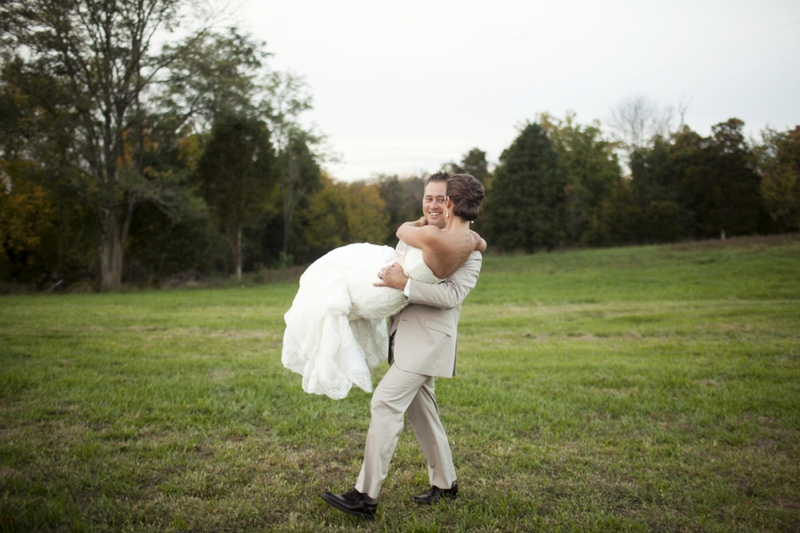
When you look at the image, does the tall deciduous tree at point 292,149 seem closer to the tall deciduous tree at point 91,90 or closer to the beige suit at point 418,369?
the tall deciduous tree at point 91,90

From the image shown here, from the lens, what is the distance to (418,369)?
3.59 m

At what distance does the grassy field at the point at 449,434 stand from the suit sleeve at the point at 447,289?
1412 millimetres

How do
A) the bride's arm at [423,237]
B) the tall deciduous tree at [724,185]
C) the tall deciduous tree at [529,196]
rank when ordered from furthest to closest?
the tall deciduous tree at [724,185] → the tall deciduous tree at [529,196] → the bride's arm at [423,237]

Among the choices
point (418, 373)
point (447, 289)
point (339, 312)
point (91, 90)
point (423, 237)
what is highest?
point (91, 90)

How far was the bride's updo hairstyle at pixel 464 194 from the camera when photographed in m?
3.52

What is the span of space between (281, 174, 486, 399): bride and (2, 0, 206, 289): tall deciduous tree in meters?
24.3

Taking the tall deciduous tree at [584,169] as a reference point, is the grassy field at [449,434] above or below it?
below

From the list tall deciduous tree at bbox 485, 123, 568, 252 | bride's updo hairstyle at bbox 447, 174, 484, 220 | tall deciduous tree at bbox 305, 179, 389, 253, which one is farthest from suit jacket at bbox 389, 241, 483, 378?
tall deciduous tree at bbox 305, 179, 389, 253

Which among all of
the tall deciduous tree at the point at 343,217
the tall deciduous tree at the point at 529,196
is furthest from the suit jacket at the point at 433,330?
the tall deciduous tree at the point at 343,217

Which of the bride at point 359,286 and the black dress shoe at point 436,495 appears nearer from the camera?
the bride at point 359,286

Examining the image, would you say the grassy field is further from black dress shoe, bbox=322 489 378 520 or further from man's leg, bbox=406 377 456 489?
man's leg, bbox=406 377 456 489

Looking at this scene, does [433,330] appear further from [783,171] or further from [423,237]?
[783,171]

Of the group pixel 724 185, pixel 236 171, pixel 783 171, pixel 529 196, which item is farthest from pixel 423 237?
pixel 724 185

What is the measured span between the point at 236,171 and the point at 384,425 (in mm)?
32548
